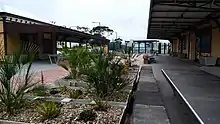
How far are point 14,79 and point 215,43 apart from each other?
13244 millimetres

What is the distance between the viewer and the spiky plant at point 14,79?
3.60 metres

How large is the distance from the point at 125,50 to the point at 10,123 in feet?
30.3

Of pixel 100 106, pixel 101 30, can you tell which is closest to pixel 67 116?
pixel 100 106

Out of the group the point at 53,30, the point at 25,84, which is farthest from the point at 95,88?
the point at 53,30

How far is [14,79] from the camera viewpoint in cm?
397

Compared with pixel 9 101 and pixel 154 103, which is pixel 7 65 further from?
pixel 154 103

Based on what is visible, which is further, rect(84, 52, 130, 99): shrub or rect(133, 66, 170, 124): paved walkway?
rect(84, 52, 130, 99): shrub

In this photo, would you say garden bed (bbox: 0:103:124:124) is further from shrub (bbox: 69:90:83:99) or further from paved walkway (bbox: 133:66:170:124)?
shrub (bbox: 69:90:83:99)

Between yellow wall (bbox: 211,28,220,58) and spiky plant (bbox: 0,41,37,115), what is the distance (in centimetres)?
1260

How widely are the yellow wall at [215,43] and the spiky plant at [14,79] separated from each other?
1260 cm

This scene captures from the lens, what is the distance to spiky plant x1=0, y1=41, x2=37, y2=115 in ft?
11.8

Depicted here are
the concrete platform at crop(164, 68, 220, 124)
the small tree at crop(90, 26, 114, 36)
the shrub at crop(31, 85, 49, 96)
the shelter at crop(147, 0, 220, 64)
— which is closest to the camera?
the concrete platform at crop(164, 68, 220, 124)

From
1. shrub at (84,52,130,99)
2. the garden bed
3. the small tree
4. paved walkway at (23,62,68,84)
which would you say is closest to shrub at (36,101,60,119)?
the garden bed

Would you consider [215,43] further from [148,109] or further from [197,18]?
[148,109]
